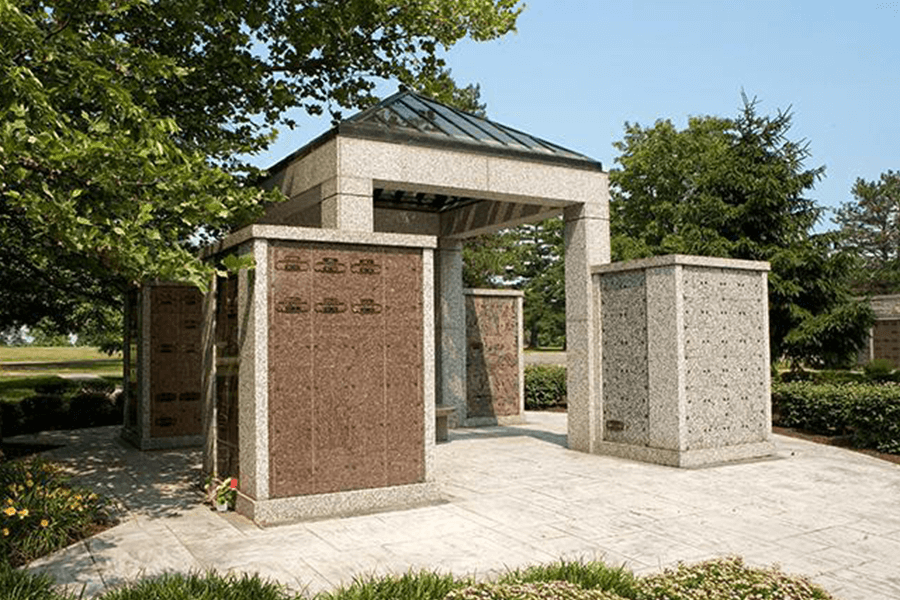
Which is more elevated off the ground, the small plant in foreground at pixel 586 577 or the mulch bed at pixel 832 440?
the small plant in foreground at pixel 586 577

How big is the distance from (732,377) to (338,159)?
783cm

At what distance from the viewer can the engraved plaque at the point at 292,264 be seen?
8984 mm

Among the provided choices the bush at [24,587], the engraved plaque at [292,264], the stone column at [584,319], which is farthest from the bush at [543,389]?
the bush at [24,587]

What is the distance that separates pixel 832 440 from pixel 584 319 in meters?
6.36

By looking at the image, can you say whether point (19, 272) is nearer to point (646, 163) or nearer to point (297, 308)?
point (297, 308)

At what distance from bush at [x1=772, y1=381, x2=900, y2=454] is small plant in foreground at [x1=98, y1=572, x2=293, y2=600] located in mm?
12400

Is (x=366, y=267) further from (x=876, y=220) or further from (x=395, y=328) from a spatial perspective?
(x=876, y=220)

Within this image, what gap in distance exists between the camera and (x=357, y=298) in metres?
9.43

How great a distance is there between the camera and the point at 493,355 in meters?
18.9

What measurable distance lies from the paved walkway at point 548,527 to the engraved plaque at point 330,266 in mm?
3102

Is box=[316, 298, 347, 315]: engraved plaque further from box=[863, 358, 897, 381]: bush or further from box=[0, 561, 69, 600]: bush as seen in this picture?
box=[863, 358, 897, 381]: bush

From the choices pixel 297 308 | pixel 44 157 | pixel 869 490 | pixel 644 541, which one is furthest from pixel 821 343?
pixel 44 157

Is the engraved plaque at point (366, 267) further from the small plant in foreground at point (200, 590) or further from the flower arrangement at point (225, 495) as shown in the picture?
the small plant in foreground at point (200, 590)

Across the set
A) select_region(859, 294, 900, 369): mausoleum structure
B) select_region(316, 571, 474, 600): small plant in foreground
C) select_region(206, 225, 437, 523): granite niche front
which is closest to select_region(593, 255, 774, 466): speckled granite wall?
select_region(206, 225, 437, 523): granite niche front
